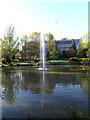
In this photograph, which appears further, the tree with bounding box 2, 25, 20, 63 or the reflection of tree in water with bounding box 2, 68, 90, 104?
the tree with bounding box 2, 25, 20, 63

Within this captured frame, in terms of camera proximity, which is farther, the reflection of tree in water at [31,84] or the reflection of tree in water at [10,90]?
the reflection of tree in water at [31,84]

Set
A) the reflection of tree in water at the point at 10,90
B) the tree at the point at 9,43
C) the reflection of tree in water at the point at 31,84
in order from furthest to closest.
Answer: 1. the tree at the point at 9,43
2. the reflection of tree in water at the point at 31,84
3. the reflection of tree in water at the point at 10,90

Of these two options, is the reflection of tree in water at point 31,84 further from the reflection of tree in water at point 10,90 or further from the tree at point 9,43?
the tree at point 9,43

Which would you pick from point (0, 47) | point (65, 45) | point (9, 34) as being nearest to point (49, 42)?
point (9, 34)

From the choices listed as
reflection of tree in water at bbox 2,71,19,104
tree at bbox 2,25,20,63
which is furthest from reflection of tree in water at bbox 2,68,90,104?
tree at bbox 2,25,20,63

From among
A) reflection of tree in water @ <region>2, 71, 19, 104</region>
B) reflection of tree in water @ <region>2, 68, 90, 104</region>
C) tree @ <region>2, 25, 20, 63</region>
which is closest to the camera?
reflection of tree in water @ <region>2, 71, 19, 104</region>

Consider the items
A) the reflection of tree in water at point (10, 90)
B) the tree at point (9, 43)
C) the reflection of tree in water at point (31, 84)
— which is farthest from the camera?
the tree at point (9, 43)

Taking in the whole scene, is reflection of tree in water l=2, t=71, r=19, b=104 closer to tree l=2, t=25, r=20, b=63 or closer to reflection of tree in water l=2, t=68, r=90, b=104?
reflection of tree in water l=2, t=68, r=90, b=104

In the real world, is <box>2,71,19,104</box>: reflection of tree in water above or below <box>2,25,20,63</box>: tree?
below

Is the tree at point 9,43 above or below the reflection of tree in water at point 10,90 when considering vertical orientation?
above

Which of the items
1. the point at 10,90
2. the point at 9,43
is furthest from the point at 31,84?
the point at 9,43

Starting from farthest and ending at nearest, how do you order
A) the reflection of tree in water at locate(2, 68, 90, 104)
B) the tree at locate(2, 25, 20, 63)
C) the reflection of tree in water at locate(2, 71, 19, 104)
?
the tree at locate(2, 25, 20, 63), the reflection of tree in water at locate(2, 68, 90, 104), the reflection of tree in water at locate(2, 71, 19, 104)

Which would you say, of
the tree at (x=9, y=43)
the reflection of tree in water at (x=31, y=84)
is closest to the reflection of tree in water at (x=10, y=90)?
the reflection of tree in water at (x=31, y=84)

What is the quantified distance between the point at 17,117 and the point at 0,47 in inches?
1034
